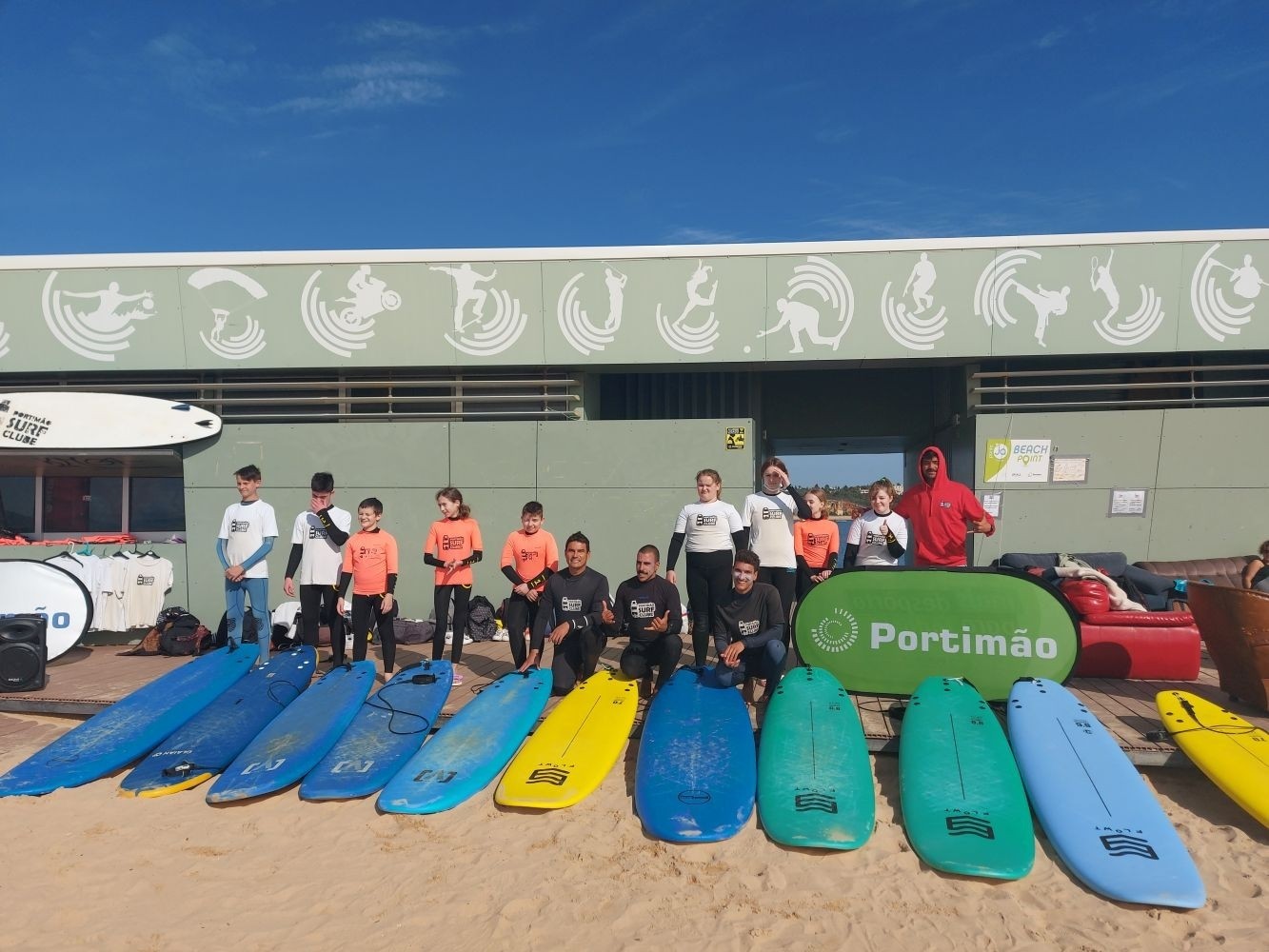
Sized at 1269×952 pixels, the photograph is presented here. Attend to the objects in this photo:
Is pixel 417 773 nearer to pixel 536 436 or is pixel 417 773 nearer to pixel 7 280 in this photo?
pixel 536 436

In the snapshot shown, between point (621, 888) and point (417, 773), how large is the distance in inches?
58.3

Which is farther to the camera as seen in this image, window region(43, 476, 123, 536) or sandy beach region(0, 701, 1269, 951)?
window region(43, 476, 123, 536)

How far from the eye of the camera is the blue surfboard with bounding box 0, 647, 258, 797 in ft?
14.9

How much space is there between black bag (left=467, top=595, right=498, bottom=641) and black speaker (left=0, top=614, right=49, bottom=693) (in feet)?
11.2

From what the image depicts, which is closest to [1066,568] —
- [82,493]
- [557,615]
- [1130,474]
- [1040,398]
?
[1130,474]

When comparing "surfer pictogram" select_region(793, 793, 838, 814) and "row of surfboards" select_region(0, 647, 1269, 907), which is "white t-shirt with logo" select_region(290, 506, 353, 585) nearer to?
"row of surfboards" select_region(0, 647, 1269, 907)

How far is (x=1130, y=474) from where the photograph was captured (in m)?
8.26

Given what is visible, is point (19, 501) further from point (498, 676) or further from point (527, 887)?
point (527, 887)

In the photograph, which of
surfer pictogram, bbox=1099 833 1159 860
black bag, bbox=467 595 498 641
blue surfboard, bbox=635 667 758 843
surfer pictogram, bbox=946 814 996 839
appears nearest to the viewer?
surfer pictogram, bbox=1099 833 1159 860

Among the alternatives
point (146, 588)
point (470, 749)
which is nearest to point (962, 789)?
point (470, 749)

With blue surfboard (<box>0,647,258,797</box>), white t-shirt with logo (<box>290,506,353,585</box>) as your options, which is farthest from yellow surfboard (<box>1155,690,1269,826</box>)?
blue surfboard (<box>0,647,258,797</box>)

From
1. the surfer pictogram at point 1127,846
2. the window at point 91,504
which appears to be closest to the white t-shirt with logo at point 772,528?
the surfer pictogram at point 1127,846

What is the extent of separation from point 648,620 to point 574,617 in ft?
1.77

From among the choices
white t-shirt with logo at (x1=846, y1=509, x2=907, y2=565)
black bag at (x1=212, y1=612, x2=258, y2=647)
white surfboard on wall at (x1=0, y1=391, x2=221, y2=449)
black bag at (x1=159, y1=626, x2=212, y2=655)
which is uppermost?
white surfboard on wall at (x1=0, y1=391, x2=221, y2=449)
